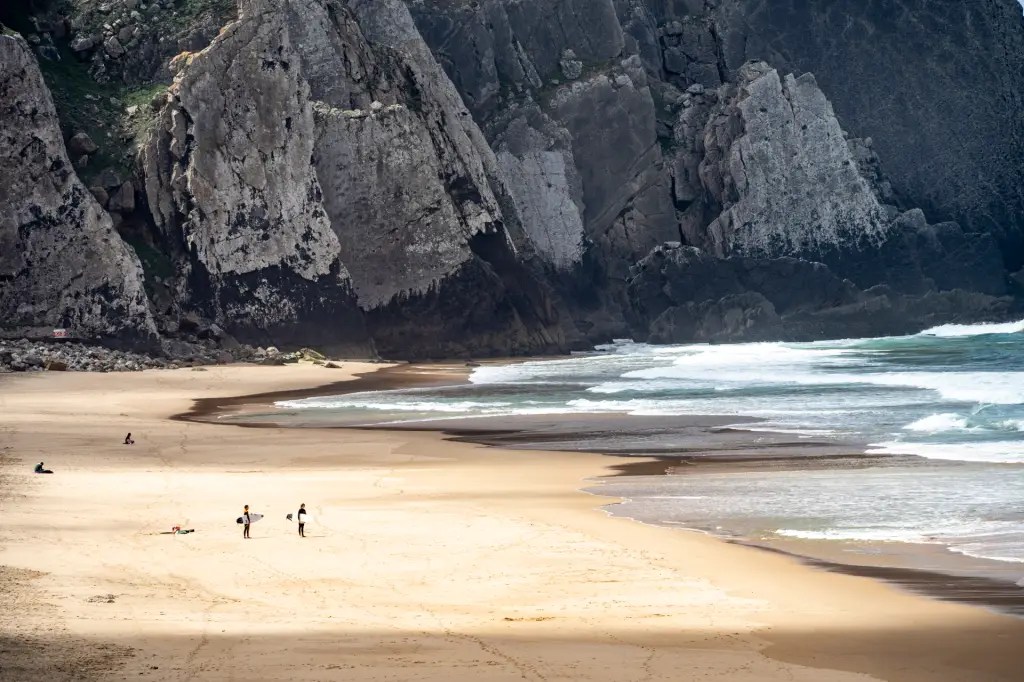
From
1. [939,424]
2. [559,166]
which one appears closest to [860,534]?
[939,424]

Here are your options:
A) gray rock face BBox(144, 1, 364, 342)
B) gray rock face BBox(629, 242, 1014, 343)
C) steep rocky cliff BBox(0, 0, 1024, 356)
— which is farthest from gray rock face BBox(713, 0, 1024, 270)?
gray rock face BBox(144, 1, 364, 342)

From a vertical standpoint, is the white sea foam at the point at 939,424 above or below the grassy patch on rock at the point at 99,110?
below

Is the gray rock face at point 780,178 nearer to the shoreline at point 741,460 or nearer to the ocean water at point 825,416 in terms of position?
the ocean water at point 825,416

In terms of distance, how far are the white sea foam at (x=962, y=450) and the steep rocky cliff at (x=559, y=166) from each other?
31.7 m

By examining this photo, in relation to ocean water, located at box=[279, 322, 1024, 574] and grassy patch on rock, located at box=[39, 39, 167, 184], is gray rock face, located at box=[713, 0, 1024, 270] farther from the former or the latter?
grassy patch on rock, located at box=[39, 39, 167, 184]

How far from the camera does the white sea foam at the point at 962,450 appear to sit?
781 inches

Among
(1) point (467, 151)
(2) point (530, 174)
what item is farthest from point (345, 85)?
(2) point (530, 174)

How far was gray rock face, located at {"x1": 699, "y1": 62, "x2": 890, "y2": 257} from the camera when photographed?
278 ft

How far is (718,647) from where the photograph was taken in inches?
372

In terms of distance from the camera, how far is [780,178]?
86625 mm

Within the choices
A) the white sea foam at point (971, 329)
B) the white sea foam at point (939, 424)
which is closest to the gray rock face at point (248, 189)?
the white sea foam at point (939, 424)

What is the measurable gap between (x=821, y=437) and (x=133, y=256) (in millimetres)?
30903

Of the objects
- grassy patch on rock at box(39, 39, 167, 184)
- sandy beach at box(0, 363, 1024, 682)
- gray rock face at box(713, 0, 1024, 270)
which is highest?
gray rock face at box(713, 0, 1024, 270)

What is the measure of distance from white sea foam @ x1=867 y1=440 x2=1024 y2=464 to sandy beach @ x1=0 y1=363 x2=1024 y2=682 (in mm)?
5346
